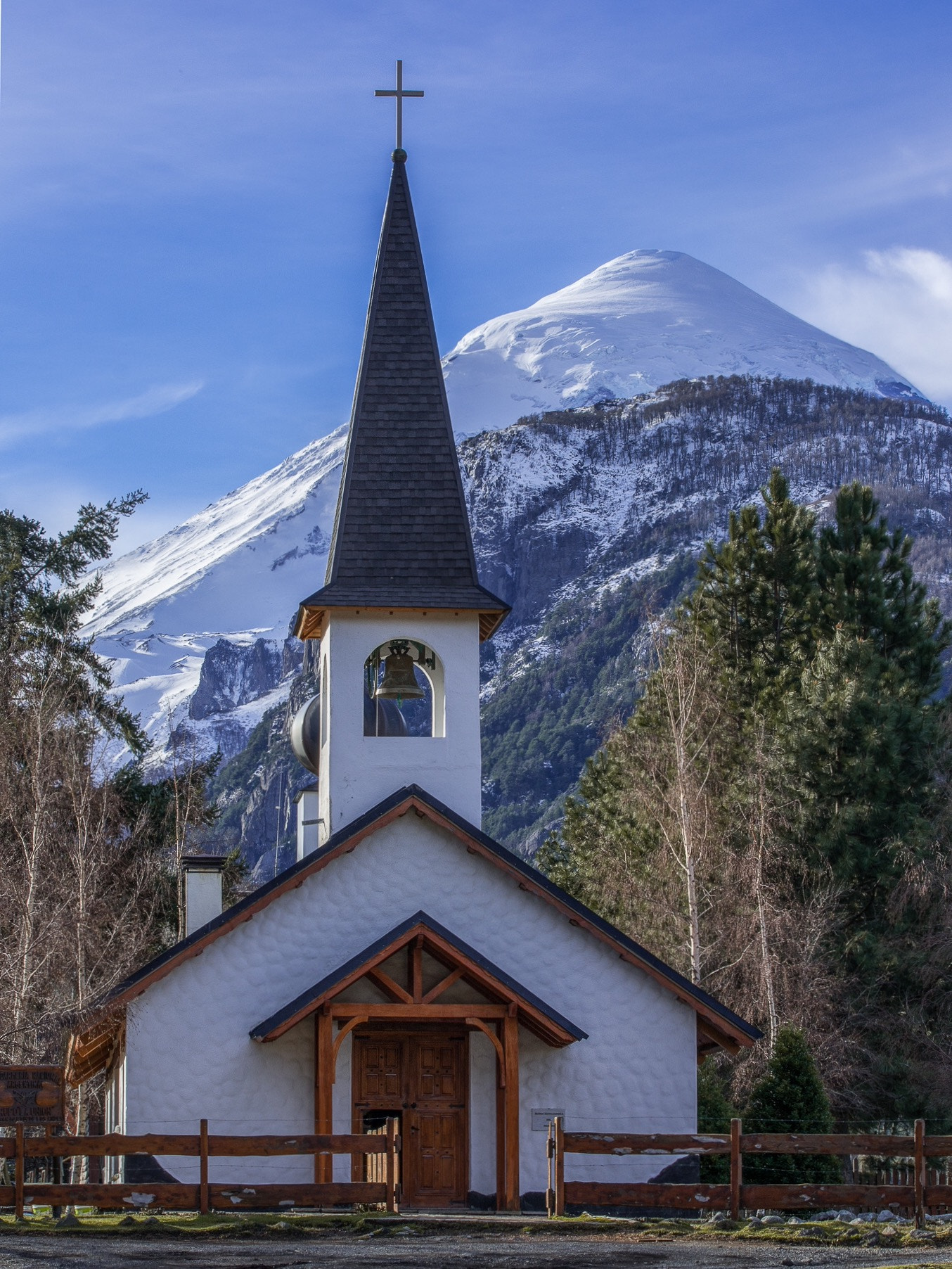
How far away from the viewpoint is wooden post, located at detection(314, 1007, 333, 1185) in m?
21.5

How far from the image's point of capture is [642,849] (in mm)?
39656

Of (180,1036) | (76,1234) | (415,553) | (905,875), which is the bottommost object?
(76,1234)

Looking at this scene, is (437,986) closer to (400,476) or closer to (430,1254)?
(430,1254)

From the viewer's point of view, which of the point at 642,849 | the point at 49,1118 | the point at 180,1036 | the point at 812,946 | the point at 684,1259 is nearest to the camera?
the point at 684,1259

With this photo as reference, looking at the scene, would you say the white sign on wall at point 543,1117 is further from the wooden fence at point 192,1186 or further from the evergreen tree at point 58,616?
the evergreen tree at point 58,616

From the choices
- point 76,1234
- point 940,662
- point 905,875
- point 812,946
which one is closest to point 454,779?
point 76,1234

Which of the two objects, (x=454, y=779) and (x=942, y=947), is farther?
(x=942, y=947)

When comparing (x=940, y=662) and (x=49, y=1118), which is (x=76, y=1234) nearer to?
(x=49, y=1118)

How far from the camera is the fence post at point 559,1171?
17.9 metres

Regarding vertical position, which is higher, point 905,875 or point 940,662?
point 940,662

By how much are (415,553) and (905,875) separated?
14648 millimetres

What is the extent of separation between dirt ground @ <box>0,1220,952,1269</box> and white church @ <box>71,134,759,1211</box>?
453 centimetres

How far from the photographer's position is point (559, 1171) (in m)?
18.3

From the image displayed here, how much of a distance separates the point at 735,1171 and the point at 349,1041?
6.35 meters
